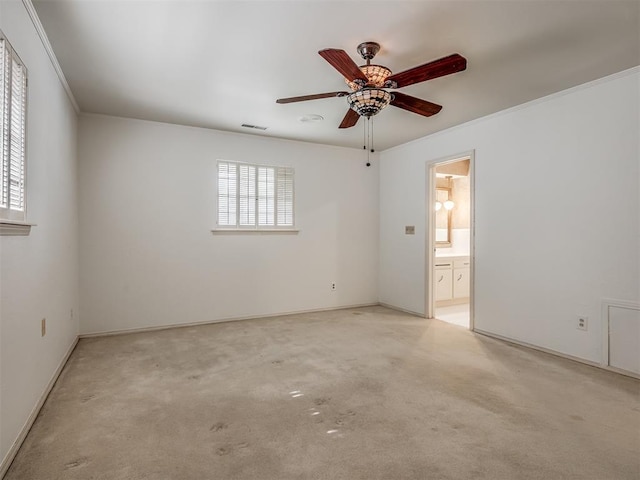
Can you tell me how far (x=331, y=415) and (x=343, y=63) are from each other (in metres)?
2.27

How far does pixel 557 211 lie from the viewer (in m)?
3.58

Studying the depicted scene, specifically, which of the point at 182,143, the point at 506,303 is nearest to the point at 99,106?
the point at 182,143

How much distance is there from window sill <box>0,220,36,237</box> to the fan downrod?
96.8 inches

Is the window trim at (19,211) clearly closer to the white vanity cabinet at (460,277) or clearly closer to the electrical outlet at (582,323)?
the electrical outlet at (582,323)

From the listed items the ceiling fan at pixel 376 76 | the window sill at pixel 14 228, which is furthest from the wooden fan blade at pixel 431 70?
the window sill at pixel 14 228

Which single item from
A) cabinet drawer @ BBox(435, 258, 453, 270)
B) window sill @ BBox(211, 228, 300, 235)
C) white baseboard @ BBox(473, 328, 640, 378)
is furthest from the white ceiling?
cabinet drawer @ BBox(435, 258, 453, 270)

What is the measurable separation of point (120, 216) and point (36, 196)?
1907 mm

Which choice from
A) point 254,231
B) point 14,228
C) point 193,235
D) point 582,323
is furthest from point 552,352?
point 14,228

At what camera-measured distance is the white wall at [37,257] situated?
6.23ft

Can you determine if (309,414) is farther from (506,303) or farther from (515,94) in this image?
(515,94)

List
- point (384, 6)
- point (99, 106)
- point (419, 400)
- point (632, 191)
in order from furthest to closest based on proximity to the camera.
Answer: point (99, 106) → point (632, 191) → point (419, 400) → point (384, 6)

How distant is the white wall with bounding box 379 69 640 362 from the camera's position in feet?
10.2

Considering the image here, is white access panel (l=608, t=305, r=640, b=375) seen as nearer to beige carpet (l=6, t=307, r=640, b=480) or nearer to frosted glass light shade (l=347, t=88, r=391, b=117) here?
beige carpet (l=6, t=307, r=640, b=480)

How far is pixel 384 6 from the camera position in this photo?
2.22 meters
